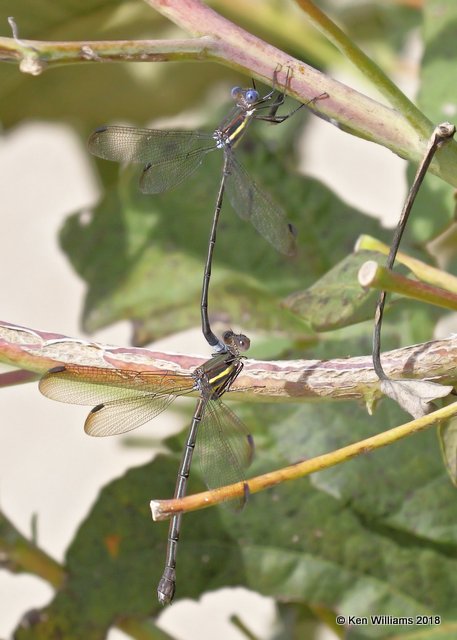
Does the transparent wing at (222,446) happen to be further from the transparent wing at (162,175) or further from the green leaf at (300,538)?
the transparent wing at (162,175)

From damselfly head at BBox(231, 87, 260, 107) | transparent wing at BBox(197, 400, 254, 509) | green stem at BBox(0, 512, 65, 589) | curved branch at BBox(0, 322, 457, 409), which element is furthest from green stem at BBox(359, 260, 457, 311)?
green stem at BBox(0, 512, 65, 589)

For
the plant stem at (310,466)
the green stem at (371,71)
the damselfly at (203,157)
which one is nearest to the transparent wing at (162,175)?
the damselfly at (203,157)

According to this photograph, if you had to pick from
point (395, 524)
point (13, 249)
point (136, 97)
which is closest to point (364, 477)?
point (395, 524)

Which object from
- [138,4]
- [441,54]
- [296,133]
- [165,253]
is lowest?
[165,253]

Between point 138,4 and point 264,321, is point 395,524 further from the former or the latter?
point 138,4

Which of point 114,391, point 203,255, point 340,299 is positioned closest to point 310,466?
point 340,299

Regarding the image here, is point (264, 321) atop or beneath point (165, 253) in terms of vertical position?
beneath

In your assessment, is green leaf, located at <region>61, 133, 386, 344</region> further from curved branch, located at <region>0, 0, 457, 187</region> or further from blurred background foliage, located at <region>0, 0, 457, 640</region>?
curved branch, located at <region>0, 0, 457, 187</region>
